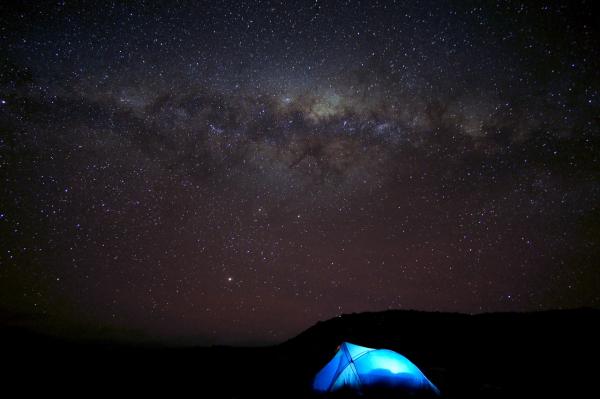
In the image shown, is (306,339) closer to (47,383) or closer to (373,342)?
(373,342)

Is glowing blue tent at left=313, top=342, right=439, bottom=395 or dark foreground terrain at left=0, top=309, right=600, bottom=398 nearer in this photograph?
glowing blue tent at left=313, top=342, right=439, bottom=395

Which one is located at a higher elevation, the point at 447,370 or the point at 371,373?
the point at 371,373

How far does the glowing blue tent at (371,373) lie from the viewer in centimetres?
745

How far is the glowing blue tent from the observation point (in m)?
7.45

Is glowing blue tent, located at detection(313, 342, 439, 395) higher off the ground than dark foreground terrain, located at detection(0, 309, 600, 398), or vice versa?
glowing blue tent, located at detection(313, 342, 439, 395)

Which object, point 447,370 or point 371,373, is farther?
point 447,370

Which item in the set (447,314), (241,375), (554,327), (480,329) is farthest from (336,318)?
(241,375)

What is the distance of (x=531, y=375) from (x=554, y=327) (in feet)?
43.2

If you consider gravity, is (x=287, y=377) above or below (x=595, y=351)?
below

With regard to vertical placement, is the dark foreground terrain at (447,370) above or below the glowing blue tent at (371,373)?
below

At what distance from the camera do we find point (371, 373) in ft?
25.0

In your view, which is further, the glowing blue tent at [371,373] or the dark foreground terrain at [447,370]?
the dark foreground terrain at [447,370]

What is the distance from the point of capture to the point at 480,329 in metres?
24.1

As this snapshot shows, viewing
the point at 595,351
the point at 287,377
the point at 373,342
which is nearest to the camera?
the point at 287,377
